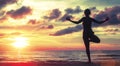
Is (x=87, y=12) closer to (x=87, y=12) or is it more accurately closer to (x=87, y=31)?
(x=87, y=12)

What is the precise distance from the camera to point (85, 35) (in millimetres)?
17109

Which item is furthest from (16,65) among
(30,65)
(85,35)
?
(85,35)

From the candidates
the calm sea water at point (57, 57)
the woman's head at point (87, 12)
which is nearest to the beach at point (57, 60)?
the calm sea water at point (57, 57)

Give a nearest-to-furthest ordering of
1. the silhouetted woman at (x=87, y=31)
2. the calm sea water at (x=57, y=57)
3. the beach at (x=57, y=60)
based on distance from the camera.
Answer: the silhouetted woman at (x=87, y=31) < the beach at (x=57, y=60) < the calm sea water at (x=57, y=57)

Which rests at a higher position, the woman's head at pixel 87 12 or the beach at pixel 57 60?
the woman's head at pixel 87 12

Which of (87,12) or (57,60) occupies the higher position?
(87,12)

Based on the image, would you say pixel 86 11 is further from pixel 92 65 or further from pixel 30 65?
pixel 30 65

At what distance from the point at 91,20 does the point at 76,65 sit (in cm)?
222

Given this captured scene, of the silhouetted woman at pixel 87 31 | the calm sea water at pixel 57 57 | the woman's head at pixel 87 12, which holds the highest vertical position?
the woman's head at pixel 87 12

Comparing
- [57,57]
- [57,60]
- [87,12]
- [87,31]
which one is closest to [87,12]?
[87,12]

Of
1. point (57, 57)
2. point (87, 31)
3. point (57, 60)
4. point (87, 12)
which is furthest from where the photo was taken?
point (57, 57)

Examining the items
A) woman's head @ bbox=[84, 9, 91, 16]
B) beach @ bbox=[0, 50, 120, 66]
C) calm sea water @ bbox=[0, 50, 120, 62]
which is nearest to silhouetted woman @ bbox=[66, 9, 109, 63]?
woman's head @ bbox=[84, 9, 91, 16]

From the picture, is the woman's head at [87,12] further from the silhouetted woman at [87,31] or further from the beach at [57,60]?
the beach at [57,60]

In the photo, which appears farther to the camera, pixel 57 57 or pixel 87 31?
pixel 57 57
